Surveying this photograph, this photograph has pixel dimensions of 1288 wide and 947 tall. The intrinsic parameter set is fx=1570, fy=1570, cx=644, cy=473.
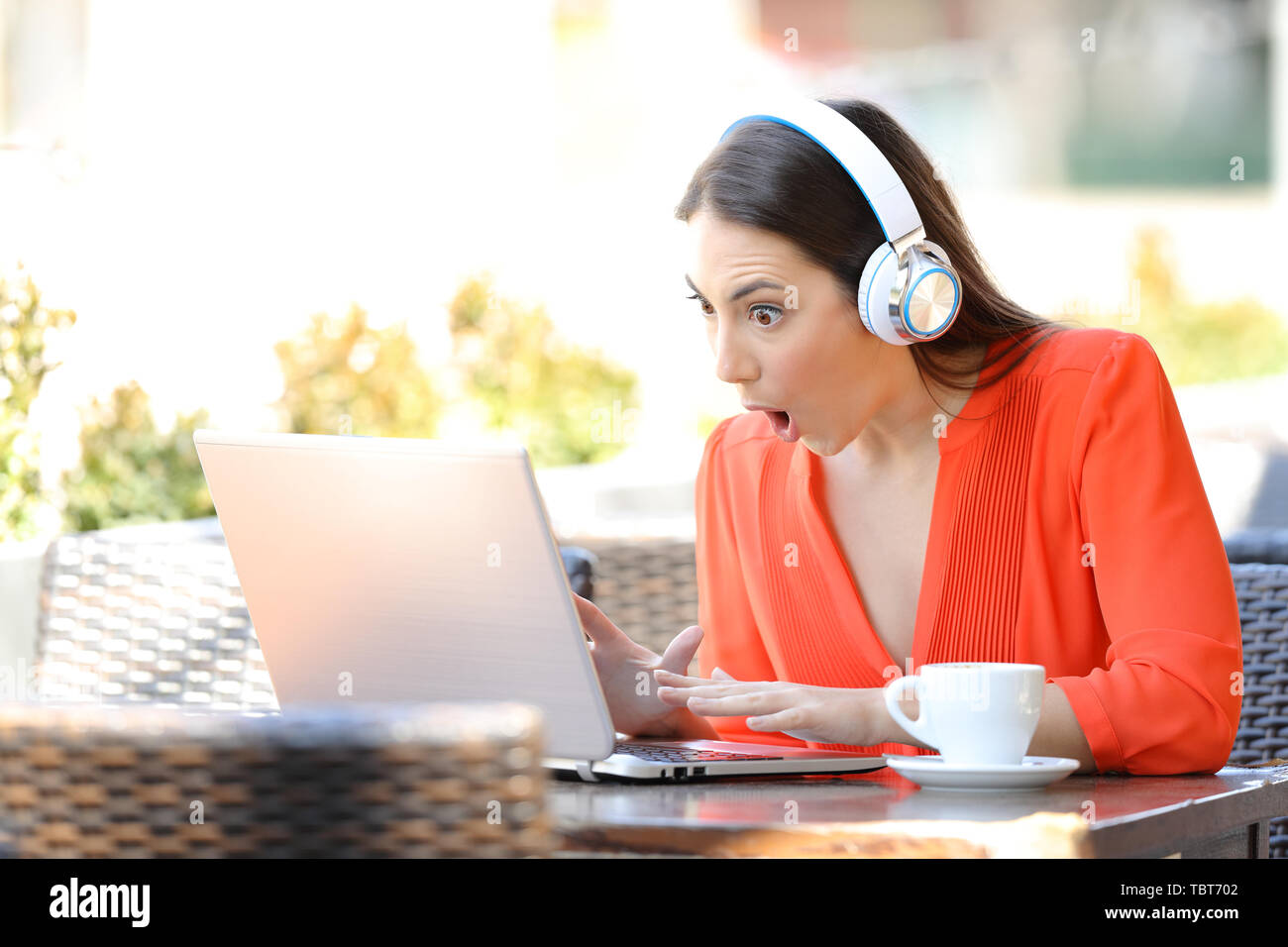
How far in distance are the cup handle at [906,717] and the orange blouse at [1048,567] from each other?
0.22 m

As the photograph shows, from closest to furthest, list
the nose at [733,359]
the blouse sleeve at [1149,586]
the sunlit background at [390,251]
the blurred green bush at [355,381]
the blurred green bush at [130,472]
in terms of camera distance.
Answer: the blouse sleeve at [1149,586] → the nose at [733,359] → the blurred green bush at [130,472] → the sunlit background at [390,251] → the blurred green bush at [355,381]

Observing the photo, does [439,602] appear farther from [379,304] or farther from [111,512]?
[379,304]

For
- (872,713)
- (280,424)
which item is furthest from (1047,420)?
(280,424)

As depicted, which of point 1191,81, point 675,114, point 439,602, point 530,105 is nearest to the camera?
point 439,602

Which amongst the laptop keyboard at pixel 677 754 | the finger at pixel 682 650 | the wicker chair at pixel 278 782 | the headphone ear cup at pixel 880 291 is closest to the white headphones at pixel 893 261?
the headphone ear cup at pixel 880 291

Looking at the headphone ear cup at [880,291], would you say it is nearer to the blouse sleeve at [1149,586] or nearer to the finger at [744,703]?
the blouse sleeve at [1149,586]

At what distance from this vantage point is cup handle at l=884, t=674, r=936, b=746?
5.13 ft

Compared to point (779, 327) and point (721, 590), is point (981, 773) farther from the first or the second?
point (721, 590)

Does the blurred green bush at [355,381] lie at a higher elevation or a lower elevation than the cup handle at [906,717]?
higher

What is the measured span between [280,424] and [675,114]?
17.3 ft

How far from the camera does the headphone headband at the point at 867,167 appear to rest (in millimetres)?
1916

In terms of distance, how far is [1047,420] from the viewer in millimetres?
2012

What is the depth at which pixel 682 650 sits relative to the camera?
183 centimetres

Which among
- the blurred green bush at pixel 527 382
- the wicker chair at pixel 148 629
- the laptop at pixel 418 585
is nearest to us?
the laptop at pixel 418 585
